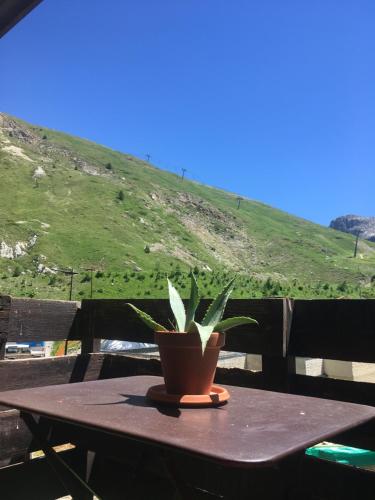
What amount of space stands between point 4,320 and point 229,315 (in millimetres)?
1134

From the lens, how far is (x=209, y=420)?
56.9 inches

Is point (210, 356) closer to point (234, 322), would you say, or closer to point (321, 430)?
point (234, 322)

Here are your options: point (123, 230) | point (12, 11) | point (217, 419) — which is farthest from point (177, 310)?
point (123, 230)

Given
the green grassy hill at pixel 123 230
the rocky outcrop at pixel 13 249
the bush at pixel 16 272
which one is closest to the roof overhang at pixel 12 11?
the green grassy hill at pixel 123 230

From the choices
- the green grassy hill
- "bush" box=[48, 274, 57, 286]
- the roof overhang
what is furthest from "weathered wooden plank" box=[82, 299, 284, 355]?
"bush" box=[48, 274, 57, 286]

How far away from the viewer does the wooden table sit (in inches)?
44.9

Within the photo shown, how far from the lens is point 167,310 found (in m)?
2.63

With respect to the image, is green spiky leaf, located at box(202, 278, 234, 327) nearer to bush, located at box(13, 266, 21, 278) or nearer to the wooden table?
the wooden table

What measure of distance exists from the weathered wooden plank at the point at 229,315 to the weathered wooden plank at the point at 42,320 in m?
0.14

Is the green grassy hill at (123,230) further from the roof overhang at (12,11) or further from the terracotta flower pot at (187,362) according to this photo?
the terracotta flower pot at (187,362)

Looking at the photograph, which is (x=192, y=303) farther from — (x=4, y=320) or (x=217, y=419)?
(x=4, y=320)

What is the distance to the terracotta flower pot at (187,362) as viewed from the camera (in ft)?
5.63

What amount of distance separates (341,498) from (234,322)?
0.78m

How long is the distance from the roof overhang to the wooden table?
1597mm
